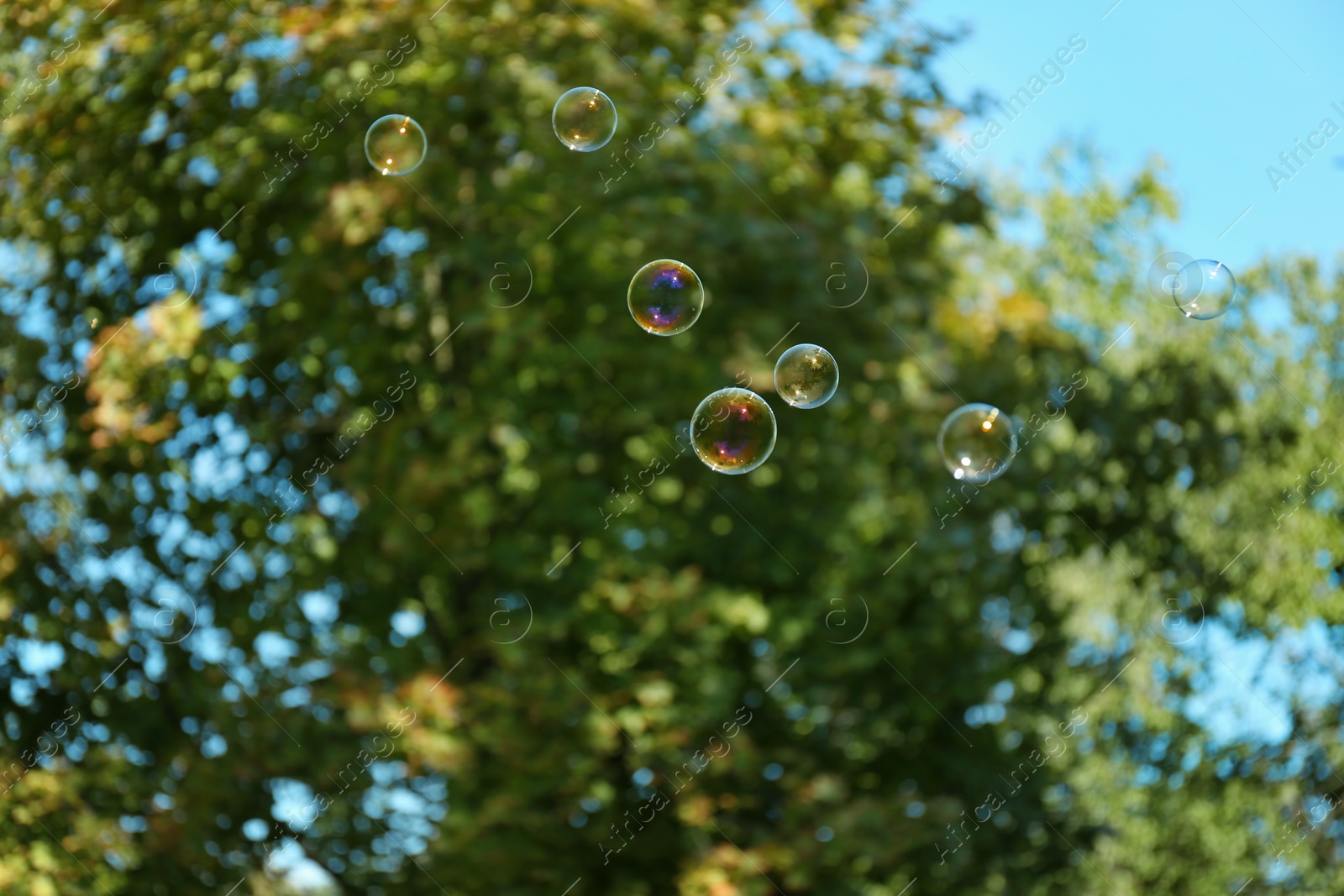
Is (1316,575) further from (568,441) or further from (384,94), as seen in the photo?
(384,94)

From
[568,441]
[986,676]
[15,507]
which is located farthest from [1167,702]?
[15,507]

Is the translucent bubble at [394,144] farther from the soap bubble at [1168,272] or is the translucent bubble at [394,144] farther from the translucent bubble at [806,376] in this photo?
the soap bubble at [1168,272]

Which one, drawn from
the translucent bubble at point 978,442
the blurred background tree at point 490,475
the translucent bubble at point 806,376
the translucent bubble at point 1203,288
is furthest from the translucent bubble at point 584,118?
the translucent bubble at point 1203,288

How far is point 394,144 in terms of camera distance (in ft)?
16.5

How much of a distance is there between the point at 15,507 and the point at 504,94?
271 cm

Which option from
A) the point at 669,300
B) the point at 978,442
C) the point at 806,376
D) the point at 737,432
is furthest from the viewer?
the point at 978,442

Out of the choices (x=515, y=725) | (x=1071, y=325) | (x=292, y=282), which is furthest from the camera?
(x=1071, y=325)

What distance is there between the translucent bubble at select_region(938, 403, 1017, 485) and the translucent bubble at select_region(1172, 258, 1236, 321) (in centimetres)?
100

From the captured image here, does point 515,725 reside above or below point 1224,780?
above

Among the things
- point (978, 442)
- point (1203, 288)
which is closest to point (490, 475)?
point (978, 442)

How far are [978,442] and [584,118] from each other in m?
2.00

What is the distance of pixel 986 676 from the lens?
5883 millimetres

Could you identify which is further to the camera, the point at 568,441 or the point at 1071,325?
the point at 1071,325

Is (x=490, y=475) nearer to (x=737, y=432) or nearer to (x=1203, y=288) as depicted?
(x=737, y=432)
